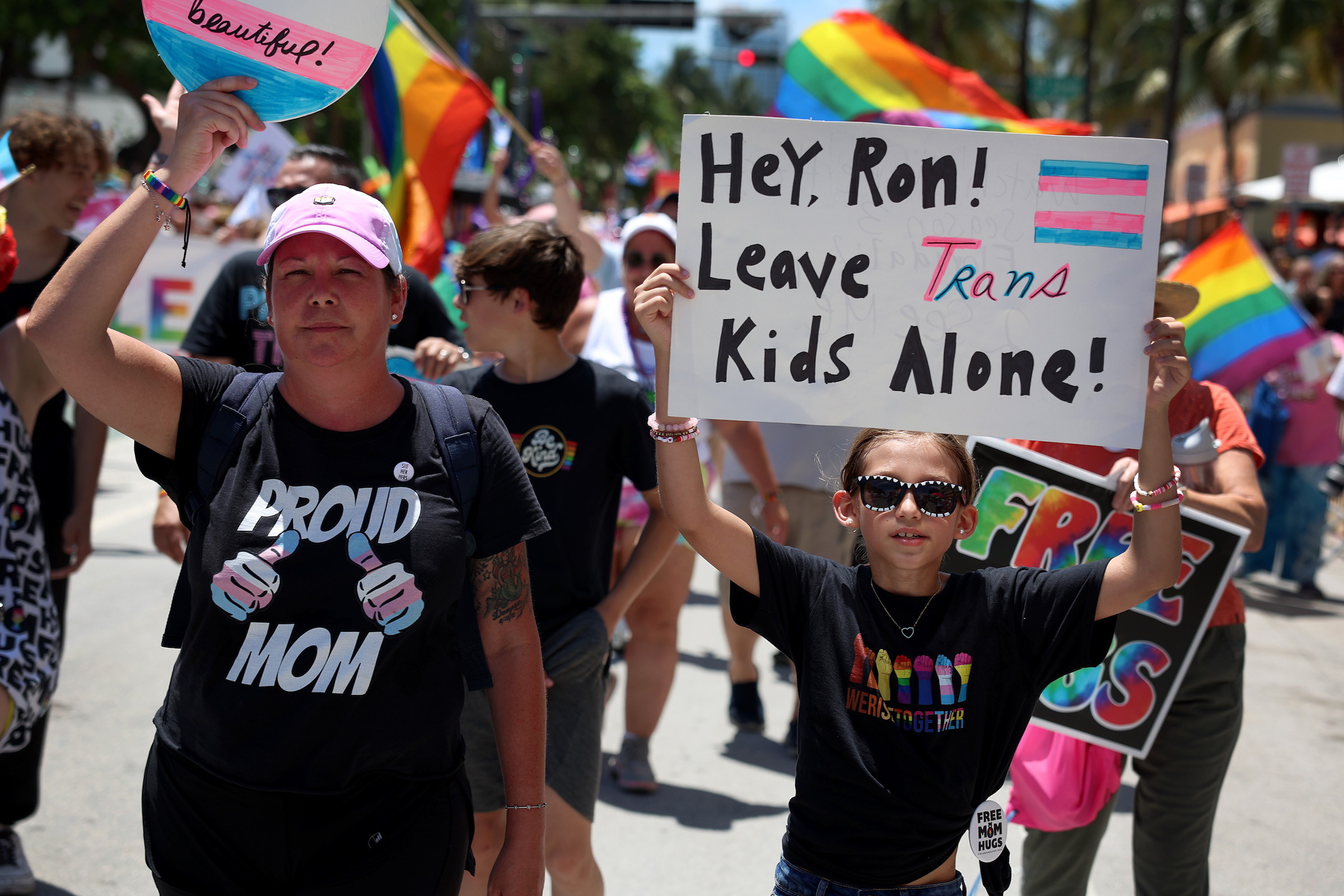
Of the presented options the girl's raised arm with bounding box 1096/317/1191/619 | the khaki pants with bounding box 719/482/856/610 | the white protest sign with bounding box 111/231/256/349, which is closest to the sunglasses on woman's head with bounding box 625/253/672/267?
the khaki pants with bounding box 719/482/856/610

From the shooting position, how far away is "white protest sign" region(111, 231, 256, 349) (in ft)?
35.6

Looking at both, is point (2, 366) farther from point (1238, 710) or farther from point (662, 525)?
point (1238, 710)

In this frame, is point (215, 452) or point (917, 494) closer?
point (215, 452)

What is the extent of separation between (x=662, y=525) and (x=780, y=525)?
1.65 metres

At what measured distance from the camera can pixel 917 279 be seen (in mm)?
2396

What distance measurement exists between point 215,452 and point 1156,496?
1687 mm

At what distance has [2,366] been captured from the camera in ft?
11.0

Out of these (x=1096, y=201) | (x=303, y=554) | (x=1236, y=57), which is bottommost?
(x=303, y=554)

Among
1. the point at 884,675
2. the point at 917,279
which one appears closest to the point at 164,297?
the point at 917,279

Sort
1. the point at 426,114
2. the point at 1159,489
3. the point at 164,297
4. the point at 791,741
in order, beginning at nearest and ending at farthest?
the point at 1159,489 < the point at 791,741 < the point at 426,114 < the point at 164,297

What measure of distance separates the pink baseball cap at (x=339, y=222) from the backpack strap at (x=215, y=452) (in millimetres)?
238

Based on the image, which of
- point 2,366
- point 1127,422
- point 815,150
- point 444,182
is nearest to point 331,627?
point 815,150

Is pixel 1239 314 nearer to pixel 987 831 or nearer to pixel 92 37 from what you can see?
pixel 987 831

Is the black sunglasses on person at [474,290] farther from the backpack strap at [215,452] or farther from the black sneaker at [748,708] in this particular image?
the black sneaker at [748,708]
